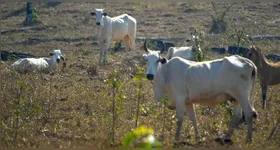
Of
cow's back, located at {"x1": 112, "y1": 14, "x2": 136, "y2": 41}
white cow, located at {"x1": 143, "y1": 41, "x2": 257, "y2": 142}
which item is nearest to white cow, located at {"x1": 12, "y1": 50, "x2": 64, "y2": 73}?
cow's back, located at {"x1": 112, "y1": 14, "x2": 136, "y2": 41}

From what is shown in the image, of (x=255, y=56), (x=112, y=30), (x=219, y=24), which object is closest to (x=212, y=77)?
(x=255, y=56)

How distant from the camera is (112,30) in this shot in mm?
18016

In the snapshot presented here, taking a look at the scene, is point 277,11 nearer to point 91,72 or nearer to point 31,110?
point 91,72

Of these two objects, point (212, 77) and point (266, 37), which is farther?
point (266, 37)

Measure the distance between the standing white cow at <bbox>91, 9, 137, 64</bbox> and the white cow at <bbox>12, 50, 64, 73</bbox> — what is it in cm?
127

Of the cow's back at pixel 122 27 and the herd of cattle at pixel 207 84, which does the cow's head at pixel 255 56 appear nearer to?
the herd of cattle at pixel 207 84

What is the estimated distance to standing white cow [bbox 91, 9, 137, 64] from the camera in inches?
685

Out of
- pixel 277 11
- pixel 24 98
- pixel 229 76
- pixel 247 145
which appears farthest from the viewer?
pixel 277 11

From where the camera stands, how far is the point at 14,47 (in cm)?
2006

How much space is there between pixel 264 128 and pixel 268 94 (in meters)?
3.20

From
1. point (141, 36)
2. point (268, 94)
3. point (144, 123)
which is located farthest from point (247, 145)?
point (141, 36)

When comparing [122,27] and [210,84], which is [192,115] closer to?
[210,84]

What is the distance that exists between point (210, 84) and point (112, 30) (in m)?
10.0

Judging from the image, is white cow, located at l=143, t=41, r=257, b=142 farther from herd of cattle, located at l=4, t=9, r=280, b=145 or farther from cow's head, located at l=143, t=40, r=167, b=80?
cow's head, located at l=143, t=40, r=167, b=80
